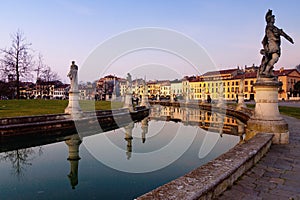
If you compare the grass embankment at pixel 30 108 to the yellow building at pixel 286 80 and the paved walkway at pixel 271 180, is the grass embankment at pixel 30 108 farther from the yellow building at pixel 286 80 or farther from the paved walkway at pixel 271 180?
the yellow building at pixel 286 80

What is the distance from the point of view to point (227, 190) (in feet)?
11.0

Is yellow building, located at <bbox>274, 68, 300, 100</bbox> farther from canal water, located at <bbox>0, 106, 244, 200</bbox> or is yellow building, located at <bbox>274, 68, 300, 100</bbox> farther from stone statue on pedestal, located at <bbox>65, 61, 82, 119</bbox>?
canal water, located at <bbox>0, 106, 244, 200</bbox>

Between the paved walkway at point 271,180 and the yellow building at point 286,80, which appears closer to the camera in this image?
the paved walkway at point 271,180

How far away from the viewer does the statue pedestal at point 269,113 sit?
21.4 feet

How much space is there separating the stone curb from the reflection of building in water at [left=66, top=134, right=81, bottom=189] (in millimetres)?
3523

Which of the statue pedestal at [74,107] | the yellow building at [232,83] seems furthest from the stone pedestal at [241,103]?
the yellow building at [232,83]

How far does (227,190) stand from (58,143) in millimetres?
9118

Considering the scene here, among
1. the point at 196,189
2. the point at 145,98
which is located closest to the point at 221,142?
the point at 196,189

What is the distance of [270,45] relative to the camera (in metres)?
6.68

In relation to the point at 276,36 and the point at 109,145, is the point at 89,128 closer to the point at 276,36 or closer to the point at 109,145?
the point at 109,145

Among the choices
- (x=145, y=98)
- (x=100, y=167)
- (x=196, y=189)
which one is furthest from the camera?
(x=145, y=98)

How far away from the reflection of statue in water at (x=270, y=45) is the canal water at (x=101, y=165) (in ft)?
11.0

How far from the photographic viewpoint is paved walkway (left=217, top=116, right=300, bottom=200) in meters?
3.26

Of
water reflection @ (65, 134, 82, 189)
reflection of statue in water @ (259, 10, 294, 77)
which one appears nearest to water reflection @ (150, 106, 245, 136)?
reflection of statue in water @ (259, 10, 294, 77)
